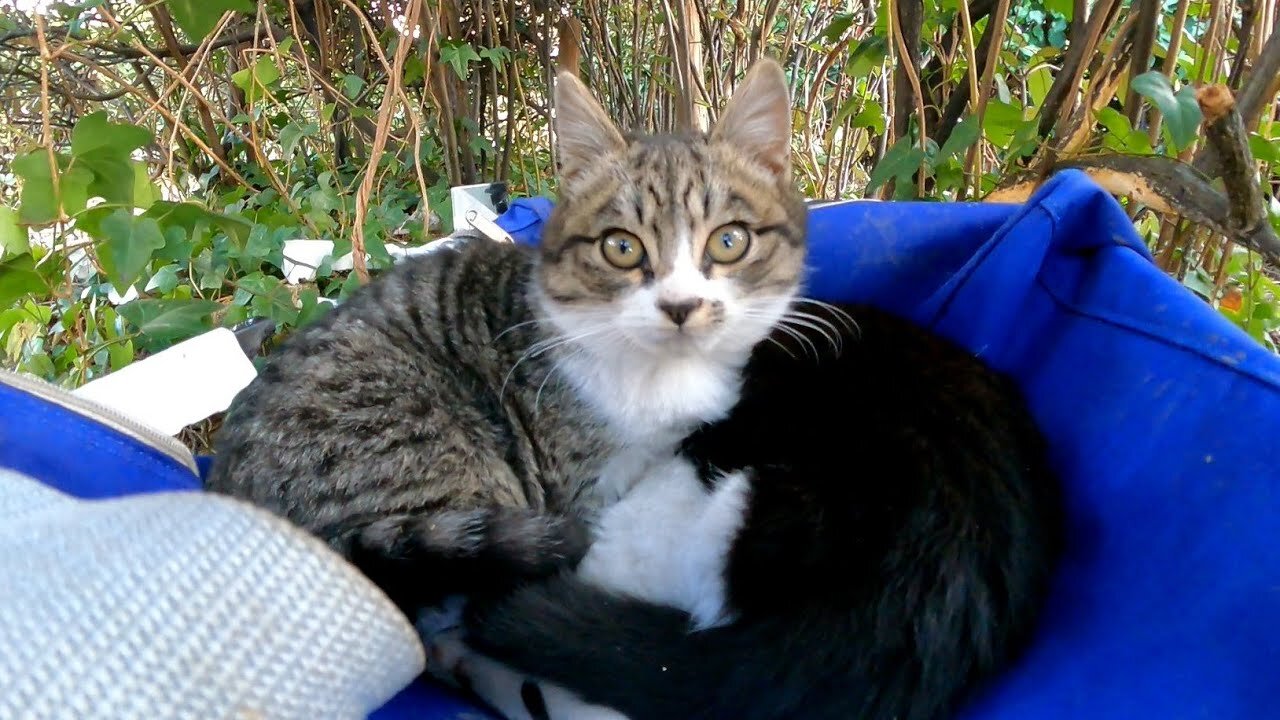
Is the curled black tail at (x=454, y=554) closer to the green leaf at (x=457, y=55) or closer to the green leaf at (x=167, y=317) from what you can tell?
the green leaf at (x=167, y=317)

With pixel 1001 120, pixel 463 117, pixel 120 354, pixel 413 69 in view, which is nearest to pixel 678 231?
pixel 1001 120

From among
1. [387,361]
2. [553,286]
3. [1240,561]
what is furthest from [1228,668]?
[387,361]

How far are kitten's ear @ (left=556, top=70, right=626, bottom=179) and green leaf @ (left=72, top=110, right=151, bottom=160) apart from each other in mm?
793

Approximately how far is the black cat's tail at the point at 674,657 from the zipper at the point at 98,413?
795 millimetres

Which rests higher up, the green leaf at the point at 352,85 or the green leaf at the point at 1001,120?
the green leaf at the point at 1001,120

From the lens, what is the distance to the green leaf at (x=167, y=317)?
1.86 metres

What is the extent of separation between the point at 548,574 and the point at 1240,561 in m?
0.88

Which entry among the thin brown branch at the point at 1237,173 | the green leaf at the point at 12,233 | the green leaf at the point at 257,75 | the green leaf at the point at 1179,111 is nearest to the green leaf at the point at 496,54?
the green leaf at the point at 257,75

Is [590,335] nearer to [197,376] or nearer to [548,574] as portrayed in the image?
[548,574]

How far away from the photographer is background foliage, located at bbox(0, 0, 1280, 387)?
1.55 m

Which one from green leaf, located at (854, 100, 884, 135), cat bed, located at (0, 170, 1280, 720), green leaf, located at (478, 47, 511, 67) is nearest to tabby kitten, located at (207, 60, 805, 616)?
cat bed, located at (0, 170, 1280, 720)

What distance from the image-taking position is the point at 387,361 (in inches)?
59.8

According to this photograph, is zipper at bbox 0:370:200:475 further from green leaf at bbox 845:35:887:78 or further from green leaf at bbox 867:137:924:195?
green leaf at bbox 845:35:887:78

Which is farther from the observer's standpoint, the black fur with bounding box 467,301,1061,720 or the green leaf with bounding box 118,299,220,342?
the green leaf with bounding box 118,299,220,342
